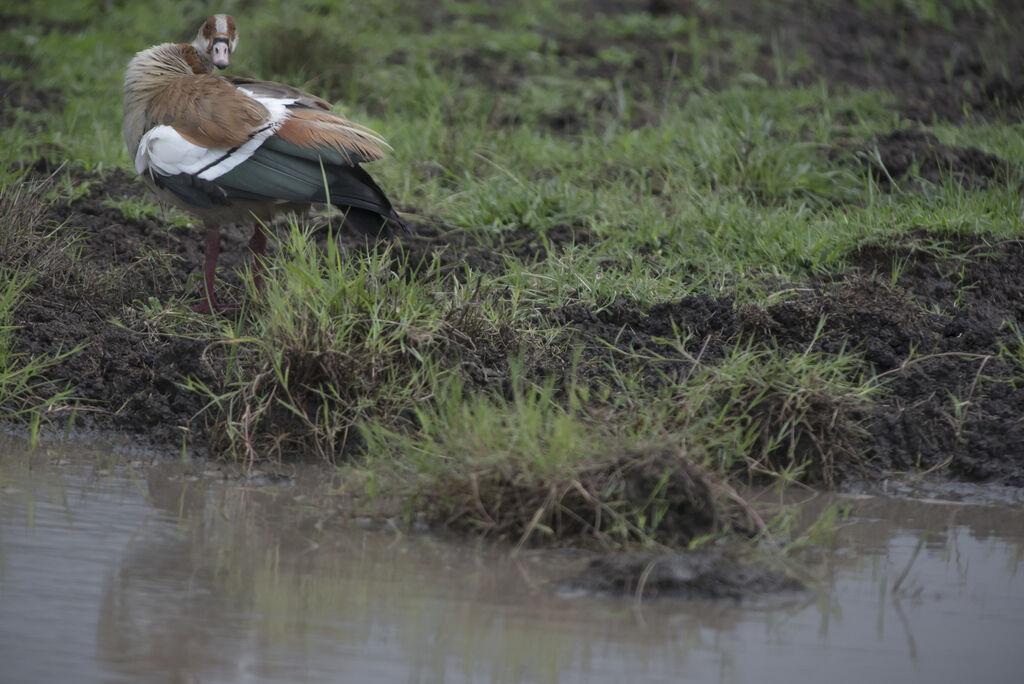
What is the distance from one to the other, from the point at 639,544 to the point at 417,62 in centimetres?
561

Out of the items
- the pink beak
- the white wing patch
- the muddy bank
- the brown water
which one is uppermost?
the pink beak

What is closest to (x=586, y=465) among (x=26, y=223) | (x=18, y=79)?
(x=26, y=223)

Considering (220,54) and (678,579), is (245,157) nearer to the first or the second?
(220,54)

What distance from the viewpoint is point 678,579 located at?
301 centimetres

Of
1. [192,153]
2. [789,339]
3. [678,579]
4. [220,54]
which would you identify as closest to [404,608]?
[678,579]

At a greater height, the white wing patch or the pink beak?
the pink beak

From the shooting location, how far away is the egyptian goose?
183 inches

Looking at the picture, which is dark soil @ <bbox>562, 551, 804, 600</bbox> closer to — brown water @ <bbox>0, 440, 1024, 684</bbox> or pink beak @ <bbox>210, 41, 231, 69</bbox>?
brown water @ <bbox>0, 440, 1024, 684</bbox>

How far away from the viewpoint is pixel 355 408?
13.3ft

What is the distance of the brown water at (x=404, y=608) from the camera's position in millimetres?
2609

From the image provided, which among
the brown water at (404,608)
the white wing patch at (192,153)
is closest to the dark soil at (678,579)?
the brown water at (404,608)

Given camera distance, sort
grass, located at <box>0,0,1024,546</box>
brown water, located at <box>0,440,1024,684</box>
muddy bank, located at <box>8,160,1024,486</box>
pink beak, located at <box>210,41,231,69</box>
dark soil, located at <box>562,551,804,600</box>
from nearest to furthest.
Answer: brown water, located at <box>0,440,1024,684</box>
dark soil, located at <box>562,551,804,600</box>
grass, located at <box>0,0,1024,546</box>
muddy bank, located at <box>8,160,1024,486</box>
pink beak, located at <box>210,41,231,69</box>

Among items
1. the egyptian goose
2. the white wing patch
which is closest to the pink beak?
the egyptian goose

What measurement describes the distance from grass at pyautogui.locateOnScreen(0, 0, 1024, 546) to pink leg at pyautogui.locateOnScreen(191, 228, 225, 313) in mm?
128
